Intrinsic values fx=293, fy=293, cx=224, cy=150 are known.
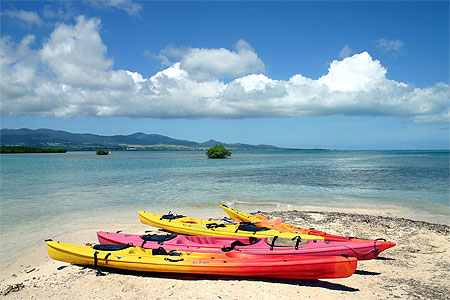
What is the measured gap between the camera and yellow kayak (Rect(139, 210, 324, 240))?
28.9 feet

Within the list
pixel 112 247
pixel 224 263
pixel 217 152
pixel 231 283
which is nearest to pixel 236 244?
pixel 224 263

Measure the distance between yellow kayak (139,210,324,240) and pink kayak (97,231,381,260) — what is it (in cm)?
A: 56

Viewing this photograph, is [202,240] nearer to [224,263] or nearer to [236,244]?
[236,244]

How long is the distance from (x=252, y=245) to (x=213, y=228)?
2.05 metres

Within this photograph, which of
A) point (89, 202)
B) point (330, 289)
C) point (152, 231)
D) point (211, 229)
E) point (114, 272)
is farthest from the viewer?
point (89, 202)

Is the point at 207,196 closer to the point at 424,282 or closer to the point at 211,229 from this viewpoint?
the point at 211,229

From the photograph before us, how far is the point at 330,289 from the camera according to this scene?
22.0 feet

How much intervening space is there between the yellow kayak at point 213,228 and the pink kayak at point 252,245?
21.9 inches

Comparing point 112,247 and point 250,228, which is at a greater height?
point 250,228

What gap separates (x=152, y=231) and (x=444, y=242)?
10222 mm

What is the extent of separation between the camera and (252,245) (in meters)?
7.95

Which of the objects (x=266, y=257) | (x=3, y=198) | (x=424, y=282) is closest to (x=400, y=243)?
(x=424, y=282)

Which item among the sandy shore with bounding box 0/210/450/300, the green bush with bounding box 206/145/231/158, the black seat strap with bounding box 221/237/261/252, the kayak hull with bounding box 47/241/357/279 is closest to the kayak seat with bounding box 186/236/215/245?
the black seat strap with bounding box 221/237/261/252

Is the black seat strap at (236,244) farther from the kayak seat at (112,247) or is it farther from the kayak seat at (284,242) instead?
the kayak seat at (112,247)
